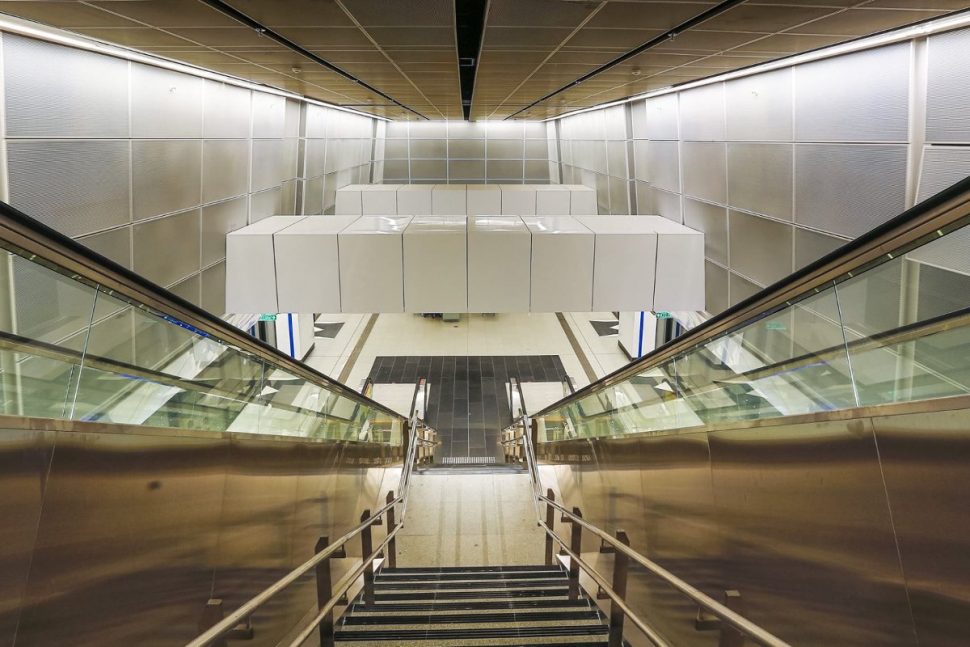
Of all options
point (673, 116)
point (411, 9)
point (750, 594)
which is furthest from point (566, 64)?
point (750, 594)

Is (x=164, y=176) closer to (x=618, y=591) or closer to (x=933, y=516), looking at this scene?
(x=618, y=591)

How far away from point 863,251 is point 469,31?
225 inches

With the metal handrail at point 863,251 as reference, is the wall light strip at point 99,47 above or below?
above

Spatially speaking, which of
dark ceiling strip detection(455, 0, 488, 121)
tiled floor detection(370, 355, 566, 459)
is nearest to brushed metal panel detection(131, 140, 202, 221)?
dark ceiling strip detection(455, 0, 488, 121)

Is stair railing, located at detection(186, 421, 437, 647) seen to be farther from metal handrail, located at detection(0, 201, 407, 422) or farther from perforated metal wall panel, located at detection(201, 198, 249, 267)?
perforated metal wall panel, located at detection(201, 198, 249, 267)

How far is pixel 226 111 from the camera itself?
9984 mm

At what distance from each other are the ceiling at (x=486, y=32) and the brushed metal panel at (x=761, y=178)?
1.36m

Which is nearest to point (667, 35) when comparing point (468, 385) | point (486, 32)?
point (486, 32)

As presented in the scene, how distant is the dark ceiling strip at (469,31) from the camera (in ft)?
17.8

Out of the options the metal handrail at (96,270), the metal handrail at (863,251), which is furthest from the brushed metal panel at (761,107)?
the metal handrail at (96,270)

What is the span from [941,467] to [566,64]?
697 cm

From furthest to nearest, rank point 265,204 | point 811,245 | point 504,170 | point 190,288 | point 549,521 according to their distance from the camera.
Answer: point 504,170
point 265,204
point 190,288
point 811,245
point 549,521

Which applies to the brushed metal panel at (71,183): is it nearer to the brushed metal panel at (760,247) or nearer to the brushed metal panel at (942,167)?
the brushed metal panel at (942,167)

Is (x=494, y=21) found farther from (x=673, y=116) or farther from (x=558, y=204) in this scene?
(x=558, y=204)
